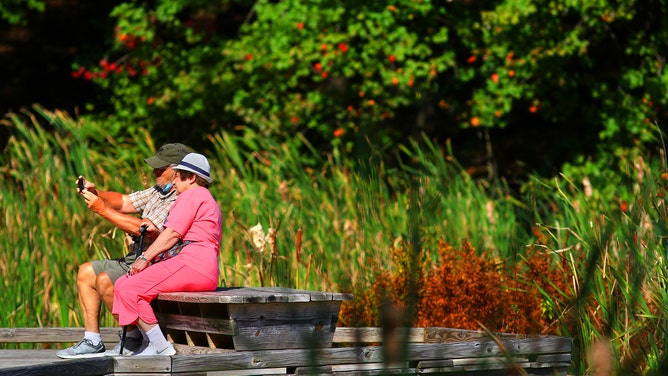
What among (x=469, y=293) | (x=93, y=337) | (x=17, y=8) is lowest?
(x=469, y=293)

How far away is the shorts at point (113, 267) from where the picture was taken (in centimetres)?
471

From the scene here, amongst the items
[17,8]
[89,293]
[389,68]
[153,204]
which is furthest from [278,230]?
[17,8]

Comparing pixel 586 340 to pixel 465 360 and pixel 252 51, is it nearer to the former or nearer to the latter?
pixel 465 360

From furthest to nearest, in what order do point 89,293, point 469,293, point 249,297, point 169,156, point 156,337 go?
point 469,293 < point 169,156 < point 89,293 < point 156,337 < point 249,297

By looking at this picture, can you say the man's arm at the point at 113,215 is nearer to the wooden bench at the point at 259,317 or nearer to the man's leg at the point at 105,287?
the man's leg at the point at 105,287

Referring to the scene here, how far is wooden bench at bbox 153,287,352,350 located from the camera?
428 centimetres

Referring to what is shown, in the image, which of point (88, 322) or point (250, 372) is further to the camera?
point (88, 322)

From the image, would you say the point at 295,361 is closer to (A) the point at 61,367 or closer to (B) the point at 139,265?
(B) the point at 139,265

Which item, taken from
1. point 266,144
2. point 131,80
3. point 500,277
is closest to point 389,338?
point 500,277

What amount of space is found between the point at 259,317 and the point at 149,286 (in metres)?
0.47

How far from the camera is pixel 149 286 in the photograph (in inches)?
175

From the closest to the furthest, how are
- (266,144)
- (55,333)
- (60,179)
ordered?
(55,333)
(60,179)
(266,144)

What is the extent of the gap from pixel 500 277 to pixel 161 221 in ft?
6.91

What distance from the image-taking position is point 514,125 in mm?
15539
